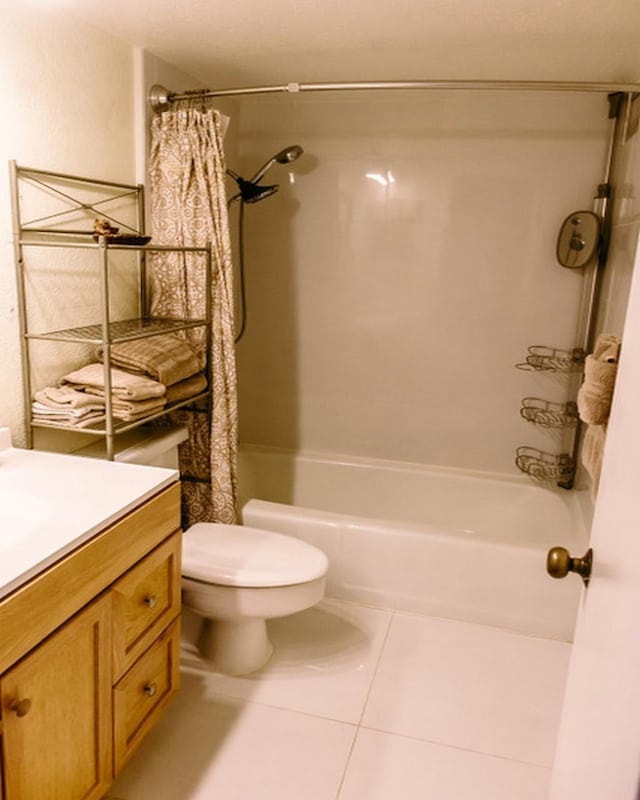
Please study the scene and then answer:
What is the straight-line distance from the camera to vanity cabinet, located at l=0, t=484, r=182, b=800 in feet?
3.59

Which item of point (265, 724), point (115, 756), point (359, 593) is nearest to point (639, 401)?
point (115, 756)

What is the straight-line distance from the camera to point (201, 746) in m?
1.75

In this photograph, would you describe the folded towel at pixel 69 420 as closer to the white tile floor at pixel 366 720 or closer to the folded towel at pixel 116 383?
the folded towel at pixel 116 383

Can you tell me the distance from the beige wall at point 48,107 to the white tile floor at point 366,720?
3.29ft

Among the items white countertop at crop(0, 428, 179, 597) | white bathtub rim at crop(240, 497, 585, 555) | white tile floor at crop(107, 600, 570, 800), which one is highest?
white countertop at crop(0, 428, 179, 597)

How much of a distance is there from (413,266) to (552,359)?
0.75 meters

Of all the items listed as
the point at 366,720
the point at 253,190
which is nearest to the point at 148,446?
the point at 366,720

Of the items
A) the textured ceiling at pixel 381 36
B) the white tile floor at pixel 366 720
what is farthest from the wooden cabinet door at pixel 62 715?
the textured ceiling at pixel 381 36

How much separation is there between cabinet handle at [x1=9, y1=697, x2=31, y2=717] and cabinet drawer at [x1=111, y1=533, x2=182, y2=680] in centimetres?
28

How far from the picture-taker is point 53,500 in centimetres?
142

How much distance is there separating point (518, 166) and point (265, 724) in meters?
2.37

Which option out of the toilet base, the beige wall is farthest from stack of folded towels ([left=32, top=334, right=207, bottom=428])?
the toilet base

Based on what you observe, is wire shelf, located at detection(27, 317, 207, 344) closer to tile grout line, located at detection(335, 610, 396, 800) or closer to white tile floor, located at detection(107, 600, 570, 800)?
white tile floor, located at detection(107, 600, 570, 800)

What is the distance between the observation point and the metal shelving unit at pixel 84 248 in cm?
175
